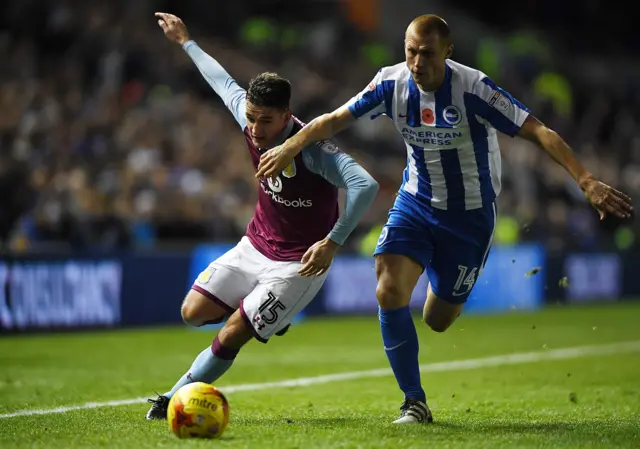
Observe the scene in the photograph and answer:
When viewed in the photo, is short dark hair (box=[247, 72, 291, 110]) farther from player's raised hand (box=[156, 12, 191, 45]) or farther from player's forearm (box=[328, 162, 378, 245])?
player's raised hand (box=[156, 12, 191, 45])

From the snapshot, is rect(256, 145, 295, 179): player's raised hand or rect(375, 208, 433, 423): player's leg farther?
rect(375, 208, 433, 423): player's leg

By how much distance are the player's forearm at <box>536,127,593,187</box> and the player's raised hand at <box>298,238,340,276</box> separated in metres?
1.42

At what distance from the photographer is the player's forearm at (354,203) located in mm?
6895

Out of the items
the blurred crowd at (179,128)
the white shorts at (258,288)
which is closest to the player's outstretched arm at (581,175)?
the white shorts at (258,288)

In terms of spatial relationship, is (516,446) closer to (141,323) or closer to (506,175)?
(141,323)

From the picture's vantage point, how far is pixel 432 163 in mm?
7539

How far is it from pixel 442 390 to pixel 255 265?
10.2 ft

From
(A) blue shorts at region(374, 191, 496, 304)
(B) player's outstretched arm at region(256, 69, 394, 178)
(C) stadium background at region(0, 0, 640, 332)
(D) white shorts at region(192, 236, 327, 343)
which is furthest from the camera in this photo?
(C) stadium background at region(0, 0, 640, 332)

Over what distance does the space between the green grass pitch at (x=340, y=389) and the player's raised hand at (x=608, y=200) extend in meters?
1.34

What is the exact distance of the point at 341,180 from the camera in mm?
7098

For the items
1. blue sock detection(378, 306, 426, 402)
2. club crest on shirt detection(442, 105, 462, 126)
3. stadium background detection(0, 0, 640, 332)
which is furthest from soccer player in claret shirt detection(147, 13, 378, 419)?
stadium background detection(0, 0, 640, 332)

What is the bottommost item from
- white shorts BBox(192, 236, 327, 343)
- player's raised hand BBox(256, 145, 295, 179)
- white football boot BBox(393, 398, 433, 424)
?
white football boot BBox(393, 398, 433, 424)

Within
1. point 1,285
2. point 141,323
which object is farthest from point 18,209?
point 141,323

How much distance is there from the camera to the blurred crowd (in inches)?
635
